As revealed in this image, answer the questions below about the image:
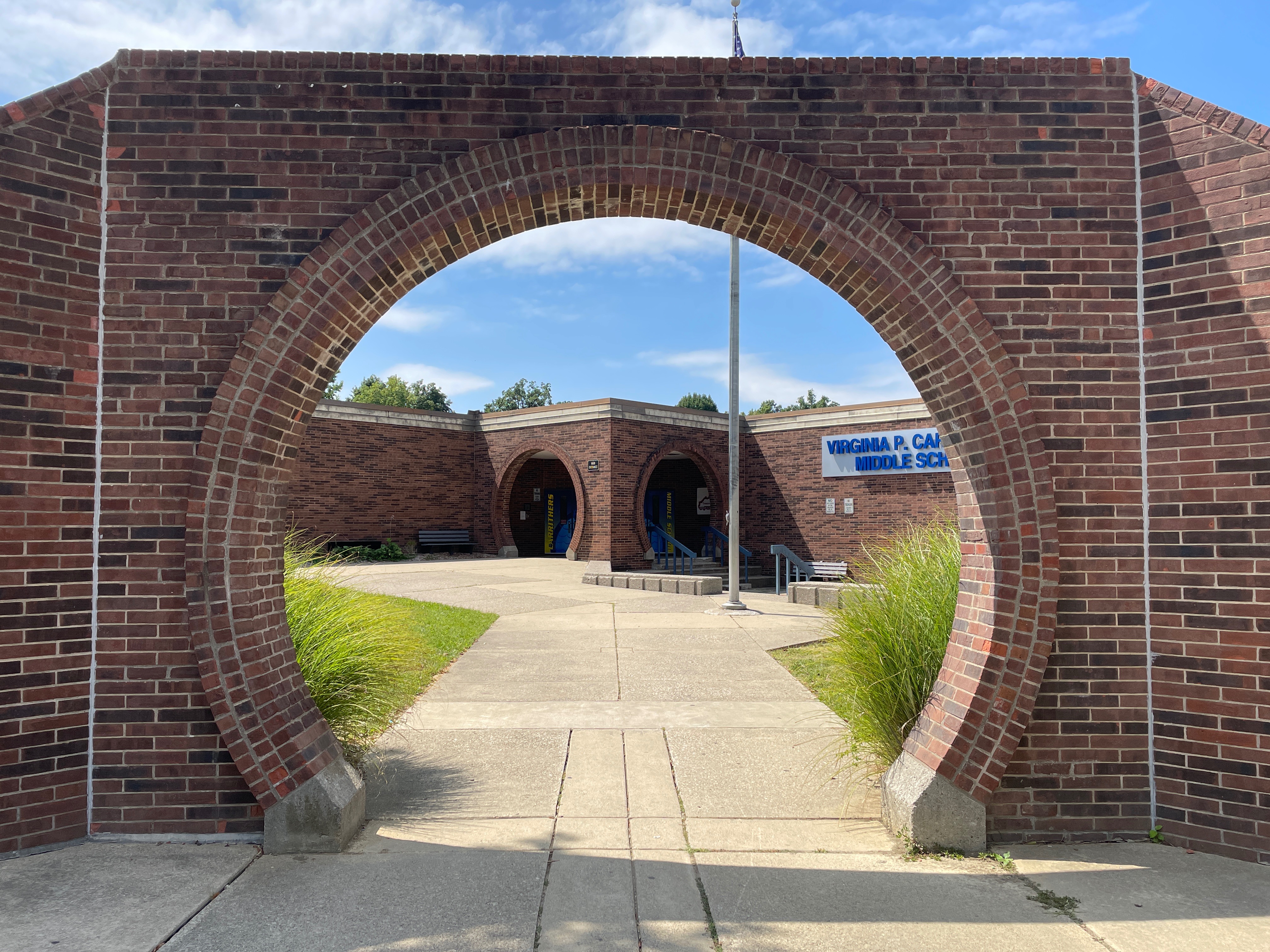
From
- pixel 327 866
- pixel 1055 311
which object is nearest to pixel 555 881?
pixel 327 866

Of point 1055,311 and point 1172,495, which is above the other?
point 1055,311

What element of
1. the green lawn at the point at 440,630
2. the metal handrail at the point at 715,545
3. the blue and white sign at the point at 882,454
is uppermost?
the blue and white sign at the point at 882,454

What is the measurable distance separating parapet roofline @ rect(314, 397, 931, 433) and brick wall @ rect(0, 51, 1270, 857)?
15798 mm

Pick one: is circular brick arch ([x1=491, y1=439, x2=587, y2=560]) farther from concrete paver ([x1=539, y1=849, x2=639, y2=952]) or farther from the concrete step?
concrete paver ([x1=539, y1=849, x2=639, y2=952])

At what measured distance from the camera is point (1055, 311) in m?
4.34

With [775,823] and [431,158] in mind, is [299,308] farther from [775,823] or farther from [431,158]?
[775,823]

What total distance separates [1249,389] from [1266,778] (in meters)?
2.03

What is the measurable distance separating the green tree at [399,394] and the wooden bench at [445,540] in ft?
138

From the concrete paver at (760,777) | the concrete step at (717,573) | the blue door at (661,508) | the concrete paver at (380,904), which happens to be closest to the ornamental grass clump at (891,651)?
the concrete paver at (760,777)

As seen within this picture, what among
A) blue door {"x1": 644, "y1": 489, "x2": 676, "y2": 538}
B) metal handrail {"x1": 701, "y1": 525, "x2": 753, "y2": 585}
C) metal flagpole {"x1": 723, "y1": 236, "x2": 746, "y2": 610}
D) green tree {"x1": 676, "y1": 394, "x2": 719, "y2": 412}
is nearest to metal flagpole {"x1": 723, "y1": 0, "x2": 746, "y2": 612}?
metal flagpole {"x1": 723, "y1": 236, "x2": 746, "y2": 610}

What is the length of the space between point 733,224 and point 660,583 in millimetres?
12034

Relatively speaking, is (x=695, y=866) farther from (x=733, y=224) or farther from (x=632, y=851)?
(x=733, y=224)

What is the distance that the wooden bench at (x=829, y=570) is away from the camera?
18828 mm

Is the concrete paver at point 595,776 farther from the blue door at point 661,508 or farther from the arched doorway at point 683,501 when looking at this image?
the blue door at point 661,508
